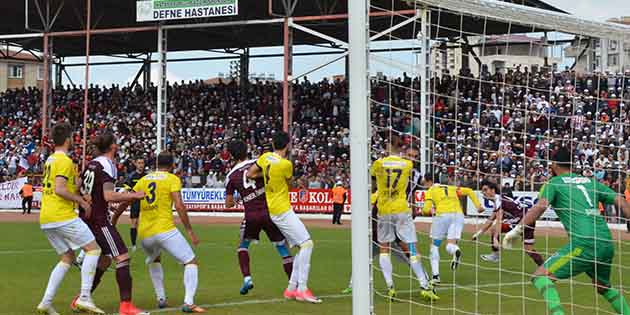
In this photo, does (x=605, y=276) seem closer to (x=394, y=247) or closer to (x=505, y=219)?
(x=394, y=247)

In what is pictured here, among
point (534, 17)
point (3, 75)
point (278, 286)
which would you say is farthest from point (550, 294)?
point (3, 75)

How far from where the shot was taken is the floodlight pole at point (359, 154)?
7.31 metres

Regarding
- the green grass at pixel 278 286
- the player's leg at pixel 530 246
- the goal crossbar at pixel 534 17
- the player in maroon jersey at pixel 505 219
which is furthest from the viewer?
the player in maroon jersey at pixel 505 219

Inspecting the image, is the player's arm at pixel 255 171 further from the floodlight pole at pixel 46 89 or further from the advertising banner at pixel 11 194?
the advertising banner at pixel 11 194

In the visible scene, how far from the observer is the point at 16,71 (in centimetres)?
9481

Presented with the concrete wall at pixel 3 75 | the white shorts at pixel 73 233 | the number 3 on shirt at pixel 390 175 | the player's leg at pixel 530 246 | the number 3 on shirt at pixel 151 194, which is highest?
the concrete wall at pixel 3 75

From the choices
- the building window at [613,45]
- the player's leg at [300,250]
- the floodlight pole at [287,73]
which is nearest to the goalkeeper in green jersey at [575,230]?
the building window at [613,45]

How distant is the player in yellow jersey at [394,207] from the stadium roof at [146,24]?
71.4ft

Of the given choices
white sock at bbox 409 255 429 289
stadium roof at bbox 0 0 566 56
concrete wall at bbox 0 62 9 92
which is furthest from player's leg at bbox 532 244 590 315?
concrete wall at bbox 0 62 9 92

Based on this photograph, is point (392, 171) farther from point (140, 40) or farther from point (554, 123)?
point (140, 40)

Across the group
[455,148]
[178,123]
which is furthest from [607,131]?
[178,123]

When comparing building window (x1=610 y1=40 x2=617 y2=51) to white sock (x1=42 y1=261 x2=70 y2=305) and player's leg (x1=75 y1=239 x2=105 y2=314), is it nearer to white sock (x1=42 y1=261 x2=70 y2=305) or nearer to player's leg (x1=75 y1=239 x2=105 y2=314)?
player's leg (x1=75 y1=239 x2=105 y2=314)

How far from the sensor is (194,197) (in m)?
36.7

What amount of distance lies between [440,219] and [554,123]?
2397mm
